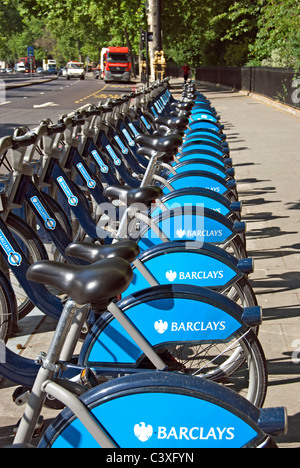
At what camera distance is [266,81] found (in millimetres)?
26766

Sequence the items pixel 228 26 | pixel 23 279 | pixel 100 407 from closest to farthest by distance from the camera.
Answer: pixel 100 407, pixel 23 279, pixel 228 26

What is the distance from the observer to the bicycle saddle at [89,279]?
2.02 m

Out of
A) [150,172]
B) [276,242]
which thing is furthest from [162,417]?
[276,242]

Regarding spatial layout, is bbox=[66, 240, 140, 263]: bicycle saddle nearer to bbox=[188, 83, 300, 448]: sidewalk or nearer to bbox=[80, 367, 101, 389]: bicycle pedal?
bbox=[80, 367, 101, 389]: bicycle pedal

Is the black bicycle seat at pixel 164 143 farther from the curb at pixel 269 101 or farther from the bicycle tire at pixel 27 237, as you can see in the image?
the curb at pixel 269 101

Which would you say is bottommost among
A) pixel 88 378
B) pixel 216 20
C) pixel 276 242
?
pixel 276 242

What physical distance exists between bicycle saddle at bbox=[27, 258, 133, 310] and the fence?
732 inches

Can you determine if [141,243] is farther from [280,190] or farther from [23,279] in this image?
[280,190]

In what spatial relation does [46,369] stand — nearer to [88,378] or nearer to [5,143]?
[88,378]

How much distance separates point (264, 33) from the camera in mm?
31234

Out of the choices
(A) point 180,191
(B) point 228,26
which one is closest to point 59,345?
(A) point 180,191

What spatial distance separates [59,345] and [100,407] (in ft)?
0.75

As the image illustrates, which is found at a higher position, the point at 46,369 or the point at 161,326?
the point at 46,369

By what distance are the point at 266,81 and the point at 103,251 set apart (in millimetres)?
25500
